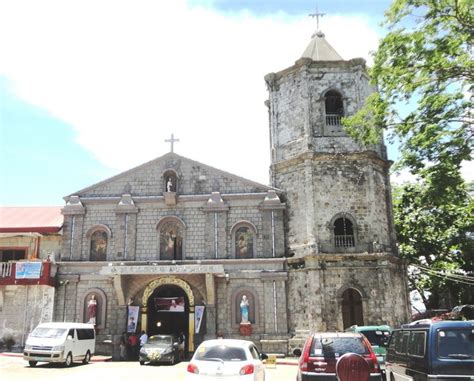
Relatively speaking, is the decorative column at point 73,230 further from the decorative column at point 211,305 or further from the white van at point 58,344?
the decorative column at point 211,305

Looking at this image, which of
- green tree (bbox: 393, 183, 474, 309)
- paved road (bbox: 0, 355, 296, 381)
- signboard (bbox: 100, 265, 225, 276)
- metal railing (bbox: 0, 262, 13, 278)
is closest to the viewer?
paved road (bbox: 0, 355, 296, 381)

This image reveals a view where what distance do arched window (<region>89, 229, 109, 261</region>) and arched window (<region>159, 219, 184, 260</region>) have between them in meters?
2.92

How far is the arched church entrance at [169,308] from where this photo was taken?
22.7m

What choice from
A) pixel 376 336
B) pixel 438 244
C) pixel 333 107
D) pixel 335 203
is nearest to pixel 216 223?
pixel 335 203

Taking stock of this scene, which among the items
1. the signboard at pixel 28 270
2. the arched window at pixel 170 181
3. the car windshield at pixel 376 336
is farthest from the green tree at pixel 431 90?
the signboard at pixel 28 270

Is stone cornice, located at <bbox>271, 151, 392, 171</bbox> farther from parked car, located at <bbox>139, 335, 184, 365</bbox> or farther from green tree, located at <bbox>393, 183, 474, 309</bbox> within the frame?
parked car, located at <bbox>139, 335, 184, 365</bbox>

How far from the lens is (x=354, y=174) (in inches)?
922

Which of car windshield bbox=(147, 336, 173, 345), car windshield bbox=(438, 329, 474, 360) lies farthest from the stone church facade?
car windshield bbox=(438, 329, 474, 360)

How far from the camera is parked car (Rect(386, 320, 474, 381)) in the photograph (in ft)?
26.0

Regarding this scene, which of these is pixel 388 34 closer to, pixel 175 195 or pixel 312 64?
pixel 312 64

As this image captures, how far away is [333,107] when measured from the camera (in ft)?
82.6

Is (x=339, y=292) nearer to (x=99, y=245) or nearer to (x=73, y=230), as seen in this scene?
(x=99, y=245)

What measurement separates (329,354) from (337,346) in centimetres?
30

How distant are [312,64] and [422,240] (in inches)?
527
